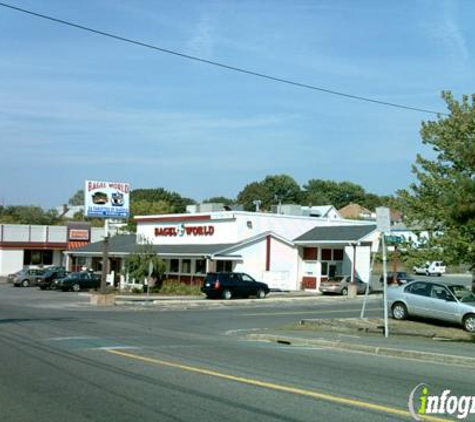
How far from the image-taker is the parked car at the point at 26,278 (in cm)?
5741

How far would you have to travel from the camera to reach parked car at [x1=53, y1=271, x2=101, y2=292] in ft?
165

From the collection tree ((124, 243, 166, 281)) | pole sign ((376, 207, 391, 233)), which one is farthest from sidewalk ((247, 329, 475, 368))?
tree ((124, 243, 166, 281))

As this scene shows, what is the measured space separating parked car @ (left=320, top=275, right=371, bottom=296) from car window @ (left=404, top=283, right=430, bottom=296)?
68.5ft

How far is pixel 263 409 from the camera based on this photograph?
26.2ft

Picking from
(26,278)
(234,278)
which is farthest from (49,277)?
(234,278)

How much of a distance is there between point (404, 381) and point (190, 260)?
39483 mm

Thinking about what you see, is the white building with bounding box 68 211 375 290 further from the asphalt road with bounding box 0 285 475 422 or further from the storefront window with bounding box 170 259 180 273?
the asphalt road with bounding box 0 285 475 422

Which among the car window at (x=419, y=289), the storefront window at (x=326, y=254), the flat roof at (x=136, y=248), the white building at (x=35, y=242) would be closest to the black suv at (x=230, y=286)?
the flat roof at (x=136, y=248)

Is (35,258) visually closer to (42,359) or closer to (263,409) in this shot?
(42,359)

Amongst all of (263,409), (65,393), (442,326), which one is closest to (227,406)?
(263,409)

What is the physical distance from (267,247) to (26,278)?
2217 cm

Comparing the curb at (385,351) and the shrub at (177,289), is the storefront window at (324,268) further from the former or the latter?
the curb at (385,351)

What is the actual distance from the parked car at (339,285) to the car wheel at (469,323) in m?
23.0

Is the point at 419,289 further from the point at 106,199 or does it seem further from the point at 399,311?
the point at 106,199
